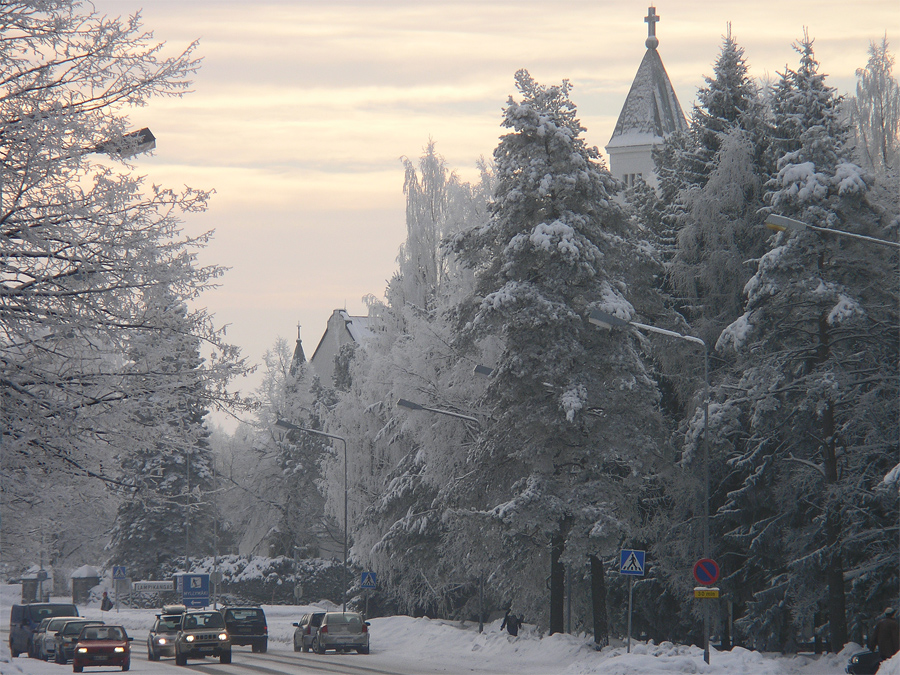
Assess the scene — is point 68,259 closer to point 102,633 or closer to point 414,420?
point 102,633

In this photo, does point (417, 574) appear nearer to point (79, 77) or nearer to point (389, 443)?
point (389, 443)

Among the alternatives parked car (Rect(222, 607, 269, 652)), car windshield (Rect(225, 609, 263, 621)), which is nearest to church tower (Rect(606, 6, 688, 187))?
car windshield (Rect(225, 609, 263, 621))

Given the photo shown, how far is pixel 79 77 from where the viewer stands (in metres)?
11.8

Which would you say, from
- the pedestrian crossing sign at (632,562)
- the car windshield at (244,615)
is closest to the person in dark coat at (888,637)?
the pedestrian crossing sign at (632,562)

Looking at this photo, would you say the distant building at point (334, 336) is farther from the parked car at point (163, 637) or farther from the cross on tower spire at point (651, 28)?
the parked car at point (163, 637)

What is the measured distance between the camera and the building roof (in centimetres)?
6731

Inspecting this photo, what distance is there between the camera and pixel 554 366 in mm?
29938

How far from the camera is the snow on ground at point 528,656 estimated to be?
2270cm

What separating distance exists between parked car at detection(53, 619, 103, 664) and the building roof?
44821 mm

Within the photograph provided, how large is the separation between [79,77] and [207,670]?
20272 millimetres

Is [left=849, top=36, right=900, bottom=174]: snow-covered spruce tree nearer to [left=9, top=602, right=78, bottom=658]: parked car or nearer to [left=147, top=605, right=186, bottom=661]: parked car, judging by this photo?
[left=147, top=605, right=186, bottom=661]: parked car

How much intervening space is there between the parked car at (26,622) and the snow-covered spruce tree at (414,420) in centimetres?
1168

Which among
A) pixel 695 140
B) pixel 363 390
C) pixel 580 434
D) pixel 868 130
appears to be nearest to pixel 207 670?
pixel 580 434

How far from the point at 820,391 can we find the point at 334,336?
71031 millimetres
